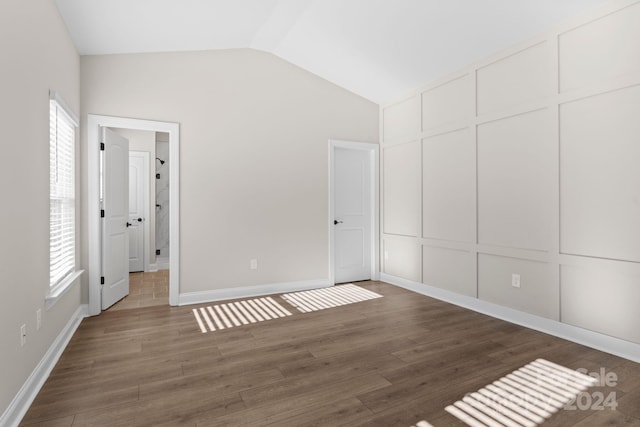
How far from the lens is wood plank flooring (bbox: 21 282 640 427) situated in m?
A: 1.98

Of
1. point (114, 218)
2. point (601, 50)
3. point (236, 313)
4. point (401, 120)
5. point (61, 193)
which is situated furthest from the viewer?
point (401, 120)

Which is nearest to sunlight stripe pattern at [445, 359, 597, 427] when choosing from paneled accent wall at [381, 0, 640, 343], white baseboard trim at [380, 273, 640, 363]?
white baseboard trim at [380, 273, 640, 363]

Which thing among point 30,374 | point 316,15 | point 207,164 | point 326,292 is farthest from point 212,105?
point 30,374

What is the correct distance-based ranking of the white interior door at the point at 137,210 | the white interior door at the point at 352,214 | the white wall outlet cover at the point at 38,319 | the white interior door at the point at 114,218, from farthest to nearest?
the white interior door at the point at 137,210
the white interior door at the point at 352,214
the white interior door at the point at 114,218
the white wall outlet cover at the point at 38,319

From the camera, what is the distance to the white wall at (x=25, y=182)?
186 cm

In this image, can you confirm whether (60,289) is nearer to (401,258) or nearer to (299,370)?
(299,370)

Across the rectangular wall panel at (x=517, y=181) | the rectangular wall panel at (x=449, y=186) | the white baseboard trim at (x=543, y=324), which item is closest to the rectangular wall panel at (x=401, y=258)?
the white baseboard trim at (x=543, y=324)

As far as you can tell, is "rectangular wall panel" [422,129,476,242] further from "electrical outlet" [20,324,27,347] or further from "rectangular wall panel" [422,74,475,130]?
"electrical outlet" [20,324,27,347]

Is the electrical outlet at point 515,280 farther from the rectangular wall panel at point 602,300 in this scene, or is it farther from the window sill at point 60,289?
the window sill at point 60,289

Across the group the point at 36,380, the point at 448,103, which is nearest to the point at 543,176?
the point at 448,103

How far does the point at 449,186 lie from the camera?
167 inches

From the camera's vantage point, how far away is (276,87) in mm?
4711

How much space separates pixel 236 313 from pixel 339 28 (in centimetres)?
331

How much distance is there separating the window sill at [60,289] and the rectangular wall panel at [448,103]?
421 cm
